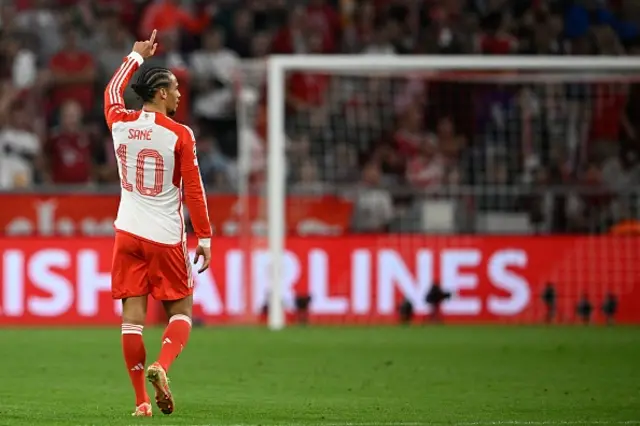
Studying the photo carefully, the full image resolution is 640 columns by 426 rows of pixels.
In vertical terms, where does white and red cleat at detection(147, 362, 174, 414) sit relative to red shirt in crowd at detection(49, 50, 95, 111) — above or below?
below

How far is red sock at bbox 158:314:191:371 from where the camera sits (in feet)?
29.7

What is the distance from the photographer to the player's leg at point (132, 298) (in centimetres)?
903

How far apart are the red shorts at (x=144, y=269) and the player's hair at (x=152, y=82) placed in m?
0.82

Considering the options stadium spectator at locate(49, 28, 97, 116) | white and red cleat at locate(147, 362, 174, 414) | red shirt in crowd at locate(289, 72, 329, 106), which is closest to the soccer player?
white and red cleat at locate(147, 362, 174, 414)

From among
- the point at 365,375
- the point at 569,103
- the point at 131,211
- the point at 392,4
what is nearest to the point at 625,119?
the point at 569,103

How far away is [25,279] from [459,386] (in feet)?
29.5

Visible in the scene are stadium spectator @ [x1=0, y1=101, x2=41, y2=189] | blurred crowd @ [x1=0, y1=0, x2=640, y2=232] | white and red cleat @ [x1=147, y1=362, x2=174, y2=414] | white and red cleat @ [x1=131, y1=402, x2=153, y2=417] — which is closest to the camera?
white and red cleat @ [x1=147, y1=362, x2=174, y2=414]

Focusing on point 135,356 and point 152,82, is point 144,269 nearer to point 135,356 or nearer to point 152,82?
point 135,356

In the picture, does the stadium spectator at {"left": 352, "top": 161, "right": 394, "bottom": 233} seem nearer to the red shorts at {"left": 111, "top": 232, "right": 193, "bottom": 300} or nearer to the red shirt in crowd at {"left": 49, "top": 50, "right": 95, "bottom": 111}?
the red shirt in crowd at {"left": 49, "top": 50, "right": 95, "bottom": 111}

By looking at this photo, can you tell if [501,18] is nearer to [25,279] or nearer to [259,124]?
[259,124]

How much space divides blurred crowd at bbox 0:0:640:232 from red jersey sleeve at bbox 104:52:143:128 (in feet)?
33.2

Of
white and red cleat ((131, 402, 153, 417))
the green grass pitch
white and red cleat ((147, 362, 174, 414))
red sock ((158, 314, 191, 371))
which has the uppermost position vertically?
red sock ((158, 314, 191, 371))

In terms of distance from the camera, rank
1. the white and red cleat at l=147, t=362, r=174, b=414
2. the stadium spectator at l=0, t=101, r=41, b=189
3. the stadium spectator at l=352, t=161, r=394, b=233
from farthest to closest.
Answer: the stadium spectator at l=0, t=101, r=41, b=189
the stadium spectator at l=352, t=161, r=394, b=233
the white and red cleat at l=147, t=362, r=174, b=414

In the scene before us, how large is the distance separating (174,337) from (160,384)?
0.67 m
